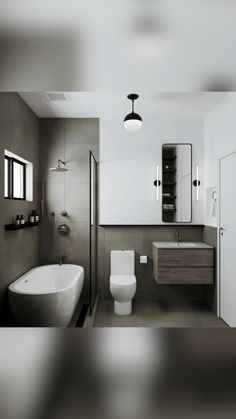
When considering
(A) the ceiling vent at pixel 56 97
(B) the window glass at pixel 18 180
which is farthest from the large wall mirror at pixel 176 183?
(B) the window glass at pixel 18 180

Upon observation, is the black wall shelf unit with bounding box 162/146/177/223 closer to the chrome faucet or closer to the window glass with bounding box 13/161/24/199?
the chrome faucet

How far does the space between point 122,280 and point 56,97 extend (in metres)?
2.15

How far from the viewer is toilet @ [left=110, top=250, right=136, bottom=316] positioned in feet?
10.0

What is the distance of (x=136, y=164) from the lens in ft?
12.0

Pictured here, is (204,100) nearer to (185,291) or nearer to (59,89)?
(185,291)

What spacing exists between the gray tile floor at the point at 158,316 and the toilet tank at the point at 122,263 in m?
0.44

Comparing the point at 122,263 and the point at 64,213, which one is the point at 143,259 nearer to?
the point at 122,263

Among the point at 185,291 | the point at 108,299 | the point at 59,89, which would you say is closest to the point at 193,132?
the point at 185,291

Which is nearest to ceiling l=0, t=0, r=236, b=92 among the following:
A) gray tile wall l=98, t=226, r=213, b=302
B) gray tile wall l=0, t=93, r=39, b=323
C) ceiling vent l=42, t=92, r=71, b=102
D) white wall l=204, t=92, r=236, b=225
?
gray tile wall l=0, t=93, r=39, b=323

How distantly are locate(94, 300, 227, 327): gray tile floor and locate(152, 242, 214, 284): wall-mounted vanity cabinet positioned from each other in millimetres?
419

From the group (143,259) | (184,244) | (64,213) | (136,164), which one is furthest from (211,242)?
(64,213)

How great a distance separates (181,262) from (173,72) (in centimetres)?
304

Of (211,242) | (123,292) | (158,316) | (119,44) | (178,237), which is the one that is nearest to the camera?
(119,44)

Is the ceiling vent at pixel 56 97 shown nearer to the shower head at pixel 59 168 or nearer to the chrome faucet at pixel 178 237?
the shower head at pixel 59 168
